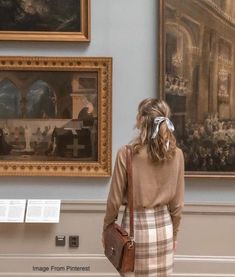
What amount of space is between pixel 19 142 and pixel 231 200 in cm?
255

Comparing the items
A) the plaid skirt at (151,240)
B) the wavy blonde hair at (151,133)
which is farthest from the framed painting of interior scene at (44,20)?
the plaid skirt at (151,240)

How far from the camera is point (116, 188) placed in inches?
146

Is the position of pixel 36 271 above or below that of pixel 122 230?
below

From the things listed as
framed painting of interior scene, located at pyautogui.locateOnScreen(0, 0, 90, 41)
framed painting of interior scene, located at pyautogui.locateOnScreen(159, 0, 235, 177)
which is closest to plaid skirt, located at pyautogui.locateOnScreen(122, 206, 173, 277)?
framed painting of interior scene, located at pyautogui.locateOnScreen(159, 0, 235, 177)

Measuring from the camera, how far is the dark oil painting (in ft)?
17.8

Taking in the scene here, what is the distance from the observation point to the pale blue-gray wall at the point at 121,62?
216 inches

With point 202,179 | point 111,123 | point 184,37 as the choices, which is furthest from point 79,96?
point 202,179

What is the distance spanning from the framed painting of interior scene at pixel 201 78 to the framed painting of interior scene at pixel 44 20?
0.94 metres

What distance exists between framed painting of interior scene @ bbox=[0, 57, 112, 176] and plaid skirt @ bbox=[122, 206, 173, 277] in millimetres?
1819

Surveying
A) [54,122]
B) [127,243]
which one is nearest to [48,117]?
[54,122]

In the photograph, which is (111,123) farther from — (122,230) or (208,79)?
(122,230)

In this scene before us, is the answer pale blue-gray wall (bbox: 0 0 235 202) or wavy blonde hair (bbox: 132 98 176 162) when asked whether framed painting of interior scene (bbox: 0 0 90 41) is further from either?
wavy blonde hair (bbox: 132 98 176 162)

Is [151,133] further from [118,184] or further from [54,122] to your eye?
[54,122]

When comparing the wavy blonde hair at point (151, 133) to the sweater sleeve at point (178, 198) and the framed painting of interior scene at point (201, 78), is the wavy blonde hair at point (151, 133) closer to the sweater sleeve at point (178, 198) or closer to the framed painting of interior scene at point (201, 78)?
the sweater sleeve at point (178, 198)
